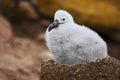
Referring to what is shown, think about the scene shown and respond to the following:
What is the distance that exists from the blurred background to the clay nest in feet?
16.5

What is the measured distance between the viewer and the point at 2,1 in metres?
11.8

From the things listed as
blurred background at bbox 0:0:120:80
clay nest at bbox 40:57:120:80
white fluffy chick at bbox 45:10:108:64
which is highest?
blurred background at bbox 0:0:120:80

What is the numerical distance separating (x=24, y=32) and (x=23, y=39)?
0.80 ft

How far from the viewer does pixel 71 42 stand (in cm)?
538

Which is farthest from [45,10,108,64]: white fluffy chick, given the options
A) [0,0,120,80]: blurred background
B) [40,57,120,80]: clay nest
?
[0,0,120,80]: blurred background

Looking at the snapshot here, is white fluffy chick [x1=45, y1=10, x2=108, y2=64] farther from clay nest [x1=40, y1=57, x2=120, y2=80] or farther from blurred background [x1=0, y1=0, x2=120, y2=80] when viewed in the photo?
blurred background [x1=0, y1=0, x2=120, y2=80]

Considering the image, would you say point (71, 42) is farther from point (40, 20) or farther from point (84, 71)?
point (40, 20)

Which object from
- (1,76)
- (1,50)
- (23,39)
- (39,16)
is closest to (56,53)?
(1,76)

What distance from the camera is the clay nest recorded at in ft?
18.0

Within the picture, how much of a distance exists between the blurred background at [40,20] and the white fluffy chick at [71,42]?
5212 millimetres

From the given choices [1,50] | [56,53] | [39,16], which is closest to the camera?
[56,53]

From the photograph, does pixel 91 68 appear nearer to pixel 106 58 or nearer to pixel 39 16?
pixel 106 58

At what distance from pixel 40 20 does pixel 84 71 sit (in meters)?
6.73

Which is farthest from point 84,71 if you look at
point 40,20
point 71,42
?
point 40,20
